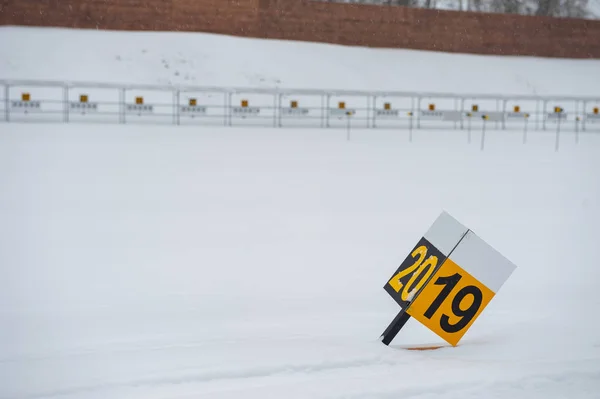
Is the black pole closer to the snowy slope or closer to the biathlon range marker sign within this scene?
the biathlon range marker sign

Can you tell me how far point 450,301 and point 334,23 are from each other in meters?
32.4

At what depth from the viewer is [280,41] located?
3497cm

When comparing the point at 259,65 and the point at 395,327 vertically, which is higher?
the point at 259,65

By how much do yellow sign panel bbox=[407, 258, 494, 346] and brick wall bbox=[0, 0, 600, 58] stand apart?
1158 inches

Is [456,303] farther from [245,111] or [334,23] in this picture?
[334,23]

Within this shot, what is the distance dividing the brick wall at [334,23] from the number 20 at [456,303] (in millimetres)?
29426

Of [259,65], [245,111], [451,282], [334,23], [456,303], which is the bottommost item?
[456,303]

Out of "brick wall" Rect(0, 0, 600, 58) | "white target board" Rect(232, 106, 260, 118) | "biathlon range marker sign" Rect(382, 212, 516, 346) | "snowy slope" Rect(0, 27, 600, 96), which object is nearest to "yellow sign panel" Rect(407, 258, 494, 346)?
"biathlon range marker sign" Rect(382, 212, 516, 346)

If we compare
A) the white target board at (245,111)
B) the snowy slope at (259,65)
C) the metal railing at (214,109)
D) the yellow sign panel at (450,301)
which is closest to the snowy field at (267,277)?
the yellow sign panel at (450,301)

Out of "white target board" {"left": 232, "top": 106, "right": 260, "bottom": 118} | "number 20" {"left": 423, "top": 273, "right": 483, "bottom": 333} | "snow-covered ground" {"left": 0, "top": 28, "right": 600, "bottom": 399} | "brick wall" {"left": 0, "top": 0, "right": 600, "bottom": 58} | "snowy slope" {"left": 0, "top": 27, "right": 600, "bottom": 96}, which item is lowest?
"snow-covered ground" {"left": 0, "top": 28, "right": 600, "bottom": 399}

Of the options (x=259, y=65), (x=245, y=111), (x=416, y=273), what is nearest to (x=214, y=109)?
(x=245, y=111)

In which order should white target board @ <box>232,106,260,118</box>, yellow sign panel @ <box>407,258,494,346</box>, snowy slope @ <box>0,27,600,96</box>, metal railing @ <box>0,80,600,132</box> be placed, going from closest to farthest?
yellow sign panel @ <box>407,258,494,346</box>, metal railing @ <box>0,80,600,132</box>, white target board @ <box>232,106,260,118</box>, snowy slope @ <box>0,27,600,96</box>

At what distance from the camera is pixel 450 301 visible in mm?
4777

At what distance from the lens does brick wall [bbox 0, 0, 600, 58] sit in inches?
1280
